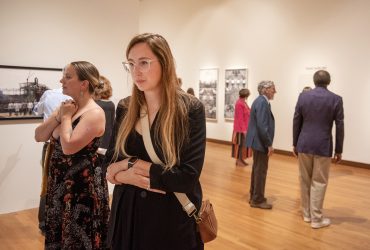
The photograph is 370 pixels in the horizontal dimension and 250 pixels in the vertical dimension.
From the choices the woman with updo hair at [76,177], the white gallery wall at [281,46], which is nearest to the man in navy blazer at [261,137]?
the woman with updo hair at [76,177]

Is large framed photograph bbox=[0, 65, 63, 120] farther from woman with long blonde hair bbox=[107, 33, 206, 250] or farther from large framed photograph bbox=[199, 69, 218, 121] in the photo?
large framed photograph bbox=[199, 69, 218, 121]

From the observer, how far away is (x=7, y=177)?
439 centimetres

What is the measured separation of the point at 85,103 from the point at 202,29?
9277mm

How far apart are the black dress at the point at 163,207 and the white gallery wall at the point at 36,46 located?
11.3 ft

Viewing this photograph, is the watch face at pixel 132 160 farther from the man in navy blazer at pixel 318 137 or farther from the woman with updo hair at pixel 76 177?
the man in navy blazer at pixel 318 137

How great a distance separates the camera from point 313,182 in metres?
4.21

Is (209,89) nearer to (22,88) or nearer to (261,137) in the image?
(261,137)

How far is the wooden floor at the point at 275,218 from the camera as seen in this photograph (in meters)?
3.72

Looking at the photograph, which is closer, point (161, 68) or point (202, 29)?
point (161, 68)

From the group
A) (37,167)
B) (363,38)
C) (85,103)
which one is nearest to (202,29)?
(363,38)

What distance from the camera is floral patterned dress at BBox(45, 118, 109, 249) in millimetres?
2449

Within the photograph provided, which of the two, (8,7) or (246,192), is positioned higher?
(8,7)

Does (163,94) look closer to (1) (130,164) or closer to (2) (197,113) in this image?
(2) (197,113)

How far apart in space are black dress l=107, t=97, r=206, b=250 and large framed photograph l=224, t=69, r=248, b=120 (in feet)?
28.7
